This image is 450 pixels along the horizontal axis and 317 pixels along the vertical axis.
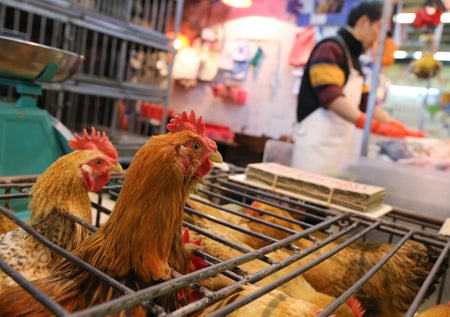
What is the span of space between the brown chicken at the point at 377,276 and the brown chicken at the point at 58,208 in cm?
66

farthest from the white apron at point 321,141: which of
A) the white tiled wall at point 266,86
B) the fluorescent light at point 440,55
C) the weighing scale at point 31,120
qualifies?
the white tiled wall at point 266,86

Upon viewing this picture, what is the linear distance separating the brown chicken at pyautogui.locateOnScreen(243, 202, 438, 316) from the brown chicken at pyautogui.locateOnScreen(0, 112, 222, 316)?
23.0 inches

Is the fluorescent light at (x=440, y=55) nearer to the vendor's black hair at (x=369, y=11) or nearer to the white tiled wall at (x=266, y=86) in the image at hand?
the vendor's black hair at (x=369, y=11)

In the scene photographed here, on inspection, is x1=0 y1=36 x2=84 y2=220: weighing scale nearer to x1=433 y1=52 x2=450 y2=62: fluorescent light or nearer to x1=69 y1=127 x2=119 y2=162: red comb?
x1=69 y1=127 x2=119 y2=162: red comb

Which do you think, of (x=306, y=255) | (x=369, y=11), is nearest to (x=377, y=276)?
(x=306, y=255)

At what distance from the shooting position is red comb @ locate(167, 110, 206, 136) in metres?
0.81

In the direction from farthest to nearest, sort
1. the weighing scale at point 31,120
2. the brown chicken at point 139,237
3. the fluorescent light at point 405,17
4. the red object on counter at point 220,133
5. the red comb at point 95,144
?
the red object on counter at point 220,133 → the fluorescent light at point 405,17 → the weighing scale at point 31,120 → the red comb at point 95,144 → the brown chicken at point 139,237

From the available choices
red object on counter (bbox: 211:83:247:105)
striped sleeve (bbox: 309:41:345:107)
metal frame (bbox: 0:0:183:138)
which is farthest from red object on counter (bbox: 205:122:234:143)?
striped sleeve (bbox: 309:41:345:107)

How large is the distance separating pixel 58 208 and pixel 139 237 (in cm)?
40

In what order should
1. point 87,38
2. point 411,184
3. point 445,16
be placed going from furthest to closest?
1. point 87,38
2. point 445,16
3. point 411,184

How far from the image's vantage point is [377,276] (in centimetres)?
122

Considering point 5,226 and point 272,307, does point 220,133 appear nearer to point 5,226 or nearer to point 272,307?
point 5,226

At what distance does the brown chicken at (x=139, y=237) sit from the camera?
0.63 metres

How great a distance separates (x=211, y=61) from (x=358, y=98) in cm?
275
